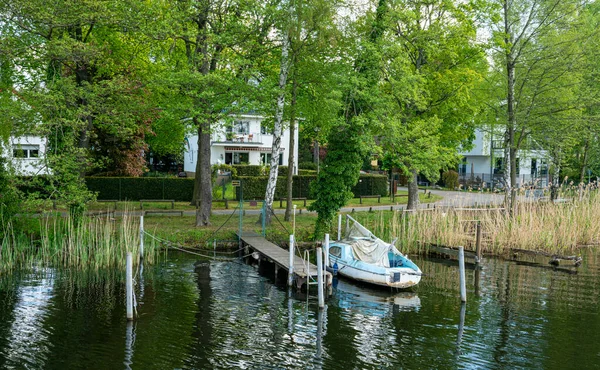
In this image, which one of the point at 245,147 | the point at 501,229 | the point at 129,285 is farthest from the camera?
the point at 245,147

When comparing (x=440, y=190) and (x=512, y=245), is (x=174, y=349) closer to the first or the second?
(x=512, y=245)

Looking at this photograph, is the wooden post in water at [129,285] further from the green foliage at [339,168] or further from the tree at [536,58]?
the tree at [536,58]

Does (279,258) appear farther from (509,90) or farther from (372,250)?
(509,90)

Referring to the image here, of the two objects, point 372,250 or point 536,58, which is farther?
point 536,58

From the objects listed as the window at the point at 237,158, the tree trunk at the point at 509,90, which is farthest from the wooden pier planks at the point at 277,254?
the window at the point at 237,158

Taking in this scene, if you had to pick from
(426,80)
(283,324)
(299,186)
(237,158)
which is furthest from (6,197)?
(237,158)

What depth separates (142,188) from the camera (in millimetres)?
37875

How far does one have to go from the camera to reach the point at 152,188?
1492 inches

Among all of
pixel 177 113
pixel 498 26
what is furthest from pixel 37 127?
pixel 498 26

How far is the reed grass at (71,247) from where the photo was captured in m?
21.2

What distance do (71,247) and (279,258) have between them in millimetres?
8093

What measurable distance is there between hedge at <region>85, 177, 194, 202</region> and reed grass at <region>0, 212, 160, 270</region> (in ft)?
46.8

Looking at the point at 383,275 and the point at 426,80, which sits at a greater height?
the point at 426,80

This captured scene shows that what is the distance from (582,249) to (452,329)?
16102mm
